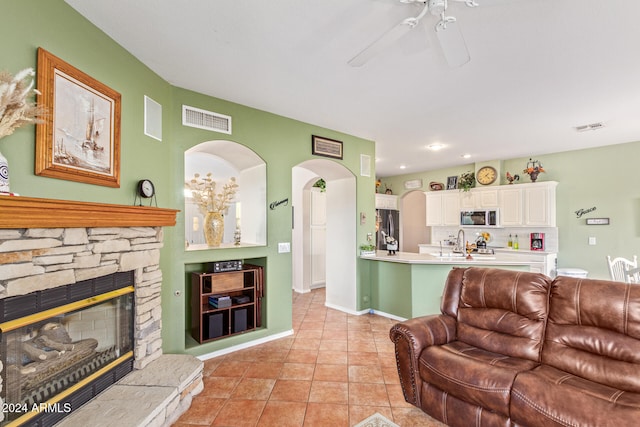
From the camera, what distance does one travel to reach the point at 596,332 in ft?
6.32

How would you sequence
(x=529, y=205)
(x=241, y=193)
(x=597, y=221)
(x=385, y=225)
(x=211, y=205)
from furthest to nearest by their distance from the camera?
1. (x=385, y=225)
2. (x=529, y=205)
3. (x=597, y=221)
4. (x=241, y=193)
5. (x=211, y=205)

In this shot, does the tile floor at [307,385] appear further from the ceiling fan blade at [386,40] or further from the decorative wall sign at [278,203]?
the ceiling fan blade at [386,40]

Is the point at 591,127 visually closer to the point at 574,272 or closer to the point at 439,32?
the point at 574,272

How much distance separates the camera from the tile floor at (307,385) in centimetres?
224

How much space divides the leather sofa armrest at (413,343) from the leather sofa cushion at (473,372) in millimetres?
55

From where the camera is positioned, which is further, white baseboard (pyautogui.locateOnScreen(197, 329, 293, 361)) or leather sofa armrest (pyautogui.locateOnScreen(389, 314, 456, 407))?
white baseboard (pyautogui.locateOnScreen(197, 329, 293, 361))

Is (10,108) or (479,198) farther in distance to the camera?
(479,198)

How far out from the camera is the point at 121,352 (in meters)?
2.29

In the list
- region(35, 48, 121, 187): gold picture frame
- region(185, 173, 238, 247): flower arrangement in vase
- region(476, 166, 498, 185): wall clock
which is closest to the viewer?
region(35, 48, 121, 187): gold picture frame

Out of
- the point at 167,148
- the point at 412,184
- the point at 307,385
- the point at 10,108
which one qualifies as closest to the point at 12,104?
the point at 10,108

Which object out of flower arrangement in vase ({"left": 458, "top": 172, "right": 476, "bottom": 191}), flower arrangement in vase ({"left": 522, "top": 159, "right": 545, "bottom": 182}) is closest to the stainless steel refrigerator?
flower arrangement in vase ({"left": 458, "top": 172, "right": 476, "bottom": 191})

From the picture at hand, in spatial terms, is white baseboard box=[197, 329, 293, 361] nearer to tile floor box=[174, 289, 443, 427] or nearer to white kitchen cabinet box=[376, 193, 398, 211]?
tile floor box=[174, 289, 443, 427]

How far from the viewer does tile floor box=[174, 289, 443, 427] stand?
2.24 meters

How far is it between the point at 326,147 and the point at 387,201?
13.3 feet
